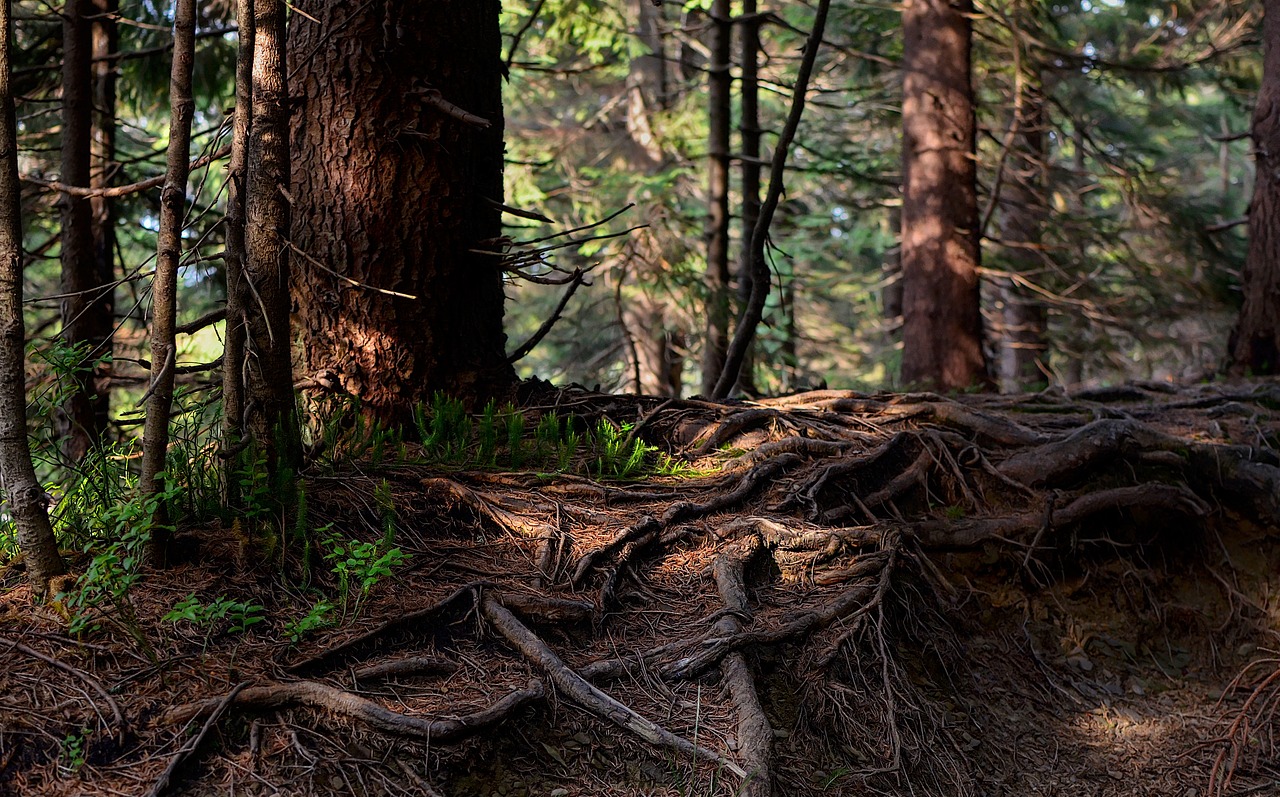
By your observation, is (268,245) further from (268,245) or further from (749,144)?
(749,144)

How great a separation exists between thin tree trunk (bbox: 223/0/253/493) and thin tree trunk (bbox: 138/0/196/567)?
0.20 meters

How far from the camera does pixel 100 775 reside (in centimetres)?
265

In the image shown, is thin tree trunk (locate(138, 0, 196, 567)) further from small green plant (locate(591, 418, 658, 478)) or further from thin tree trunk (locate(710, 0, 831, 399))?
thin tree trunk (locate(710, 0, 831, 399))

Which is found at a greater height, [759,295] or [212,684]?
[759,295]

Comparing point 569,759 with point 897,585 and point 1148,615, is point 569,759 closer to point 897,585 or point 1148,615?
point 897,585

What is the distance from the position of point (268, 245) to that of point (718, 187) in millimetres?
6928

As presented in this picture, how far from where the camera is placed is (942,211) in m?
9.19

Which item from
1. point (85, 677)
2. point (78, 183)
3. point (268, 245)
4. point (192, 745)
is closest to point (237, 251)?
point (268, 245)

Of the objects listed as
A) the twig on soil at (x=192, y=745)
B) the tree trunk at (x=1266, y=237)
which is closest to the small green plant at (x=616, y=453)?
the twig on soil at (x=192, y=745)

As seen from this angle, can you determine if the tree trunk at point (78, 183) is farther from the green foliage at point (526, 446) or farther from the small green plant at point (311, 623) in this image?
the small green plant at point (311, 623)

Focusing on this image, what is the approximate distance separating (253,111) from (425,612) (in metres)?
2.16

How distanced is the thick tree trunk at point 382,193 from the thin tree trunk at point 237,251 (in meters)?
1.04

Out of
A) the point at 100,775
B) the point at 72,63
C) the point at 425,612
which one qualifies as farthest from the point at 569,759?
the point at 72,63

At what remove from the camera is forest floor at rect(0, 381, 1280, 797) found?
9.66ft
